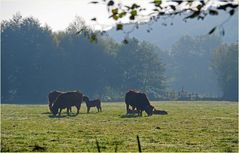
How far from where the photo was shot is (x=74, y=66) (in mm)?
92062

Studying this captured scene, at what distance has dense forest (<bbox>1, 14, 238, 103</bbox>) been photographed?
87.6 metres

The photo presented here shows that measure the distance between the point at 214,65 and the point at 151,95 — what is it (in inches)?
822

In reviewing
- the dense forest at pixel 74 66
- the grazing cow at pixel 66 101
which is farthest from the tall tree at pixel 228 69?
the grazing cow at pixel 66 101

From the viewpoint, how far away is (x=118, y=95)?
3898 inches

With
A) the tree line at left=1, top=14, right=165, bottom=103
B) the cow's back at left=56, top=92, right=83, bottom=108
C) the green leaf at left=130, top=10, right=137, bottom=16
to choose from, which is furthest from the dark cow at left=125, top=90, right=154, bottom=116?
the tree line at left=1, top=14, right=165, bottom=103

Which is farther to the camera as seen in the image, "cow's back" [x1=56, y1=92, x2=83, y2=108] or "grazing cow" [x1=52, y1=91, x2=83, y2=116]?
"cow's back" [x1=56, y1=92, x2=83, y2=108]

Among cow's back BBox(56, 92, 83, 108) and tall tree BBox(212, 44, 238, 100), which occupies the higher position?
tall tree BBox(212, 44, 238, 100)

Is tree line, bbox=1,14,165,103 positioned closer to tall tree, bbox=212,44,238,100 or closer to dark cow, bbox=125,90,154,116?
tall tree, bbox=212,44,238,100

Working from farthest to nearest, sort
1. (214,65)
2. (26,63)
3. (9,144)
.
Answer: (214,65)
(26,63)
(9,144)

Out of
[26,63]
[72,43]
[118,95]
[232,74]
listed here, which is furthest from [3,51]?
[232,74]

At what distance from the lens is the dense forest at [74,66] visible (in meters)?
87.6

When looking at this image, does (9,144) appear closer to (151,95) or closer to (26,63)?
(26,63)

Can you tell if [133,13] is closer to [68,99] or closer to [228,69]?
[68,99]

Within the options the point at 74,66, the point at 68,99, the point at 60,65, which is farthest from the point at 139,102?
the point at 74,66
